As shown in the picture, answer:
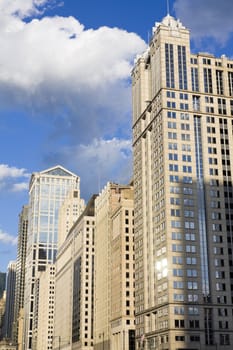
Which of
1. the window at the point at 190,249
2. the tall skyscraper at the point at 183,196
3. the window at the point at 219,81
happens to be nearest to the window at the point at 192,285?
the tall skyscraper at the point at 183,196

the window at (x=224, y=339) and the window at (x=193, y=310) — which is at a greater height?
the window at (x=193, y=310)

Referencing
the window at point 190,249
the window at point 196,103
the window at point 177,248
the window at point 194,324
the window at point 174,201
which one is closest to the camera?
the window at point 194,324

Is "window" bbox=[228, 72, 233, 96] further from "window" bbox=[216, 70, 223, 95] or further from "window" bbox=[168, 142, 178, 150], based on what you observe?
"window" bbox=[168, 142, 178, 150]

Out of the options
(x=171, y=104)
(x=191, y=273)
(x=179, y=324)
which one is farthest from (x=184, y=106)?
(x=179, y=324)

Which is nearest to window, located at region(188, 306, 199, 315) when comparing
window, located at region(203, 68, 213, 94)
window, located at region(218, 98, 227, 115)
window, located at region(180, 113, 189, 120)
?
window, located at region(180, 113, 189, 120)

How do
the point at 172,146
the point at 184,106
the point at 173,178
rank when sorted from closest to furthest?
the point at 173,178, the point at 172,146, the point at 184,106

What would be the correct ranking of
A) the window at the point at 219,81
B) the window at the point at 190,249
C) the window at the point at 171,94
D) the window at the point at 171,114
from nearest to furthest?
the window at the point at 190,249 < the window at the point at 171,114 < the window at the point at 171,94 < the window at the point at 219,81

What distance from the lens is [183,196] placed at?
Answer: 16675 centimetres

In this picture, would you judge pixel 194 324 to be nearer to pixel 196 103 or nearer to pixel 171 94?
pixel 196 103

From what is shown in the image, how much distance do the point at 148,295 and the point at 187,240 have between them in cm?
2310

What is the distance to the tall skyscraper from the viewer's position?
157 metres

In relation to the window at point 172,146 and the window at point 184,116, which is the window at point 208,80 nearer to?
the window at point 184,116

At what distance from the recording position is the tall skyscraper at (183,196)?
157 m

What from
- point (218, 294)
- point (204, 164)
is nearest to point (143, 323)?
point (218, 294)
